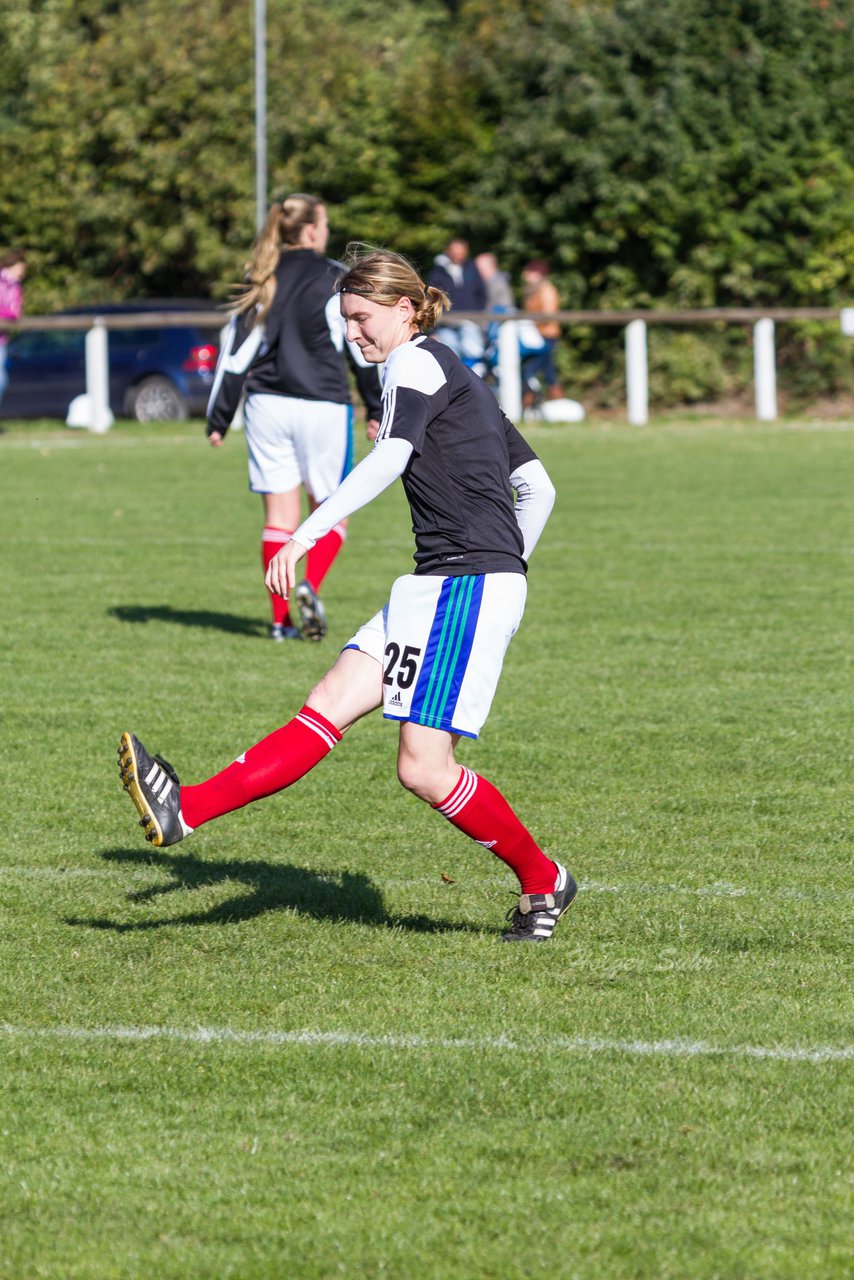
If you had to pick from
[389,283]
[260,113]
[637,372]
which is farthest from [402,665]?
[260,113]

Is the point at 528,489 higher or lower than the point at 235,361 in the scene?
lower

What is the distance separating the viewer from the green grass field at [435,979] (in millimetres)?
3678

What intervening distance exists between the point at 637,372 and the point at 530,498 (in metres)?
21.9

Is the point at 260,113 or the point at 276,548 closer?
the point at 276,548

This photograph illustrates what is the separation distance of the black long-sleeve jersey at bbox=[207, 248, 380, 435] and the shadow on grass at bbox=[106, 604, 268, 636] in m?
1.14

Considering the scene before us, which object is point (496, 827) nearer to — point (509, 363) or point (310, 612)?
point (310, 612)

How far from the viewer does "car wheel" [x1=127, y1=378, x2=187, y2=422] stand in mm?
26625

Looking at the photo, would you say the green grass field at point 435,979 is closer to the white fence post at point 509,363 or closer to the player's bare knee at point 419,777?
the player's bare knee at point 419,777

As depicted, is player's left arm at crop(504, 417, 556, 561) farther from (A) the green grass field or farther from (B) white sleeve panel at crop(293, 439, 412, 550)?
(A) the green grass field

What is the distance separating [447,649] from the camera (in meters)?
5.23

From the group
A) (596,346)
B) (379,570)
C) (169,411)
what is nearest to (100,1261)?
(379,570)

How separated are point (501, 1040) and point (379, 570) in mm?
8575

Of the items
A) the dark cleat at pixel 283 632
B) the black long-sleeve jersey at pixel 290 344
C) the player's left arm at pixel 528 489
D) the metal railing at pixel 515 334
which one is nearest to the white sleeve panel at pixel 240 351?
the black long-sleeve jersey at pixel 290 344

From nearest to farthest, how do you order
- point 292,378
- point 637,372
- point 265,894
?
1. point 265,894
2. point 292,378
3. point 637,372
